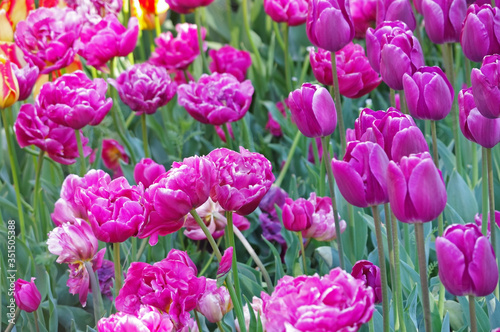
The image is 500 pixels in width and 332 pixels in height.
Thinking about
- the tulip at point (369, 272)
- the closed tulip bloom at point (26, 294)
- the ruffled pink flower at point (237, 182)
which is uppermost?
the ruffled pink flower at point (237, 182)

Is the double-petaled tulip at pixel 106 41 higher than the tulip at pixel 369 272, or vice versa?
the double-petaled tulip at pixel 106 41

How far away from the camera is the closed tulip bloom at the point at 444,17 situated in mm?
1064

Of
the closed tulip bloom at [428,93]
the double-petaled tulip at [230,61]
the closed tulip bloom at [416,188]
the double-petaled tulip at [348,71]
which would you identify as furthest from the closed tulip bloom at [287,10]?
the closed tulip bloom at [416,188]

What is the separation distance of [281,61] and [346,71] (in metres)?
1.06

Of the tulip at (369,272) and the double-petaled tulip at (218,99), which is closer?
the tulip at (369,272)

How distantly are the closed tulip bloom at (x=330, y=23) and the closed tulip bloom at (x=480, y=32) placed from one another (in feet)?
0.52

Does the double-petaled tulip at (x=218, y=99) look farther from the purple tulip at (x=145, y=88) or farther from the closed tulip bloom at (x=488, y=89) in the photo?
the closed tulip bloom at (x=488, y=89)

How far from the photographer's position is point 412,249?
4.10ft

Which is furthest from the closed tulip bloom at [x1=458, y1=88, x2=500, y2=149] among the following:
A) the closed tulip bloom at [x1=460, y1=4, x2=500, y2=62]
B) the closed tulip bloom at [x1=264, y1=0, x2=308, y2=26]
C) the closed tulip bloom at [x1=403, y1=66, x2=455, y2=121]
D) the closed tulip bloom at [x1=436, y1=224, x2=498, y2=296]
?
the closed tulip bloom at [x1=264, y1=0, x2=308, y2=26]

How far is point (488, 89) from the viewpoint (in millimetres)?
796

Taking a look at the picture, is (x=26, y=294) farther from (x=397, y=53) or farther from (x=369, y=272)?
(x=397, y=53)

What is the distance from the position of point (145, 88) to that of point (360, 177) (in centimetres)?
79

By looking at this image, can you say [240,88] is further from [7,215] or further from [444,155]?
[7,215]

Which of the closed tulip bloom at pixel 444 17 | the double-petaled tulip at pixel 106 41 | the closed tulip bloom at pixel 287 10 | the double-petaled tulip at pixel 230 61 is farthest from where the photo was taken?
the double-petaled tulip at pixel 230 61
